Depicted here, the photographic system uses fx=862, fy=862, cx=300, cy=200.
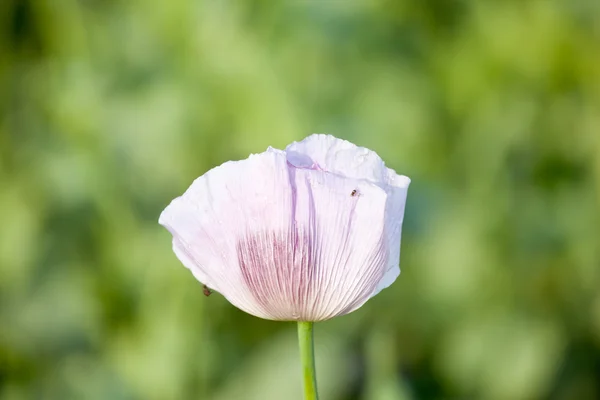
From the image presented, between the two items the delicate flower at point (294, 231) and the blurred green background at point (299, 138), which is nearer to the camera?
the delicate flower at point (294, 231)

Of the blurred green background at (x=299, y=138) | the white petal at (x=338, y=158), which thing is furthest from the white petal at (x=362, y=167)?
the blurred green background at (x=299, y=138)

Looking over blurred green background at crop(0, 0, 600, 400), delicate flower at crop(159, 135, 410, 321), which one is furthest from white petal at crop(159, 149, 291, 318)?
blurred green background at crop(0, 0, 600, 400)

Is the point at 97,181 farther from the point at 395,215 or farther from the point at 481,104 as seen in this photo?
the point at 395,215

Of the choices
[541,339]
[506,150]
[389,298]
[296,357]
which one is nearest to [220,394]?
[296,357]

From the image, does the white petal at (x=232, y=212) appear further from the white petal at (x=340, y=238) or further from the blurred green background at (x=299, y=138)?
the blurred green background at (x=299, y=138)

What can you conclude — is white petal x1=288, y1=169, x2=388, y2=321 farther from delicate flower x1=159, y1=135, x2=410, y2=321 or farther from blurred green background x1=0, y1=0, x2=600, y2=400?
blurred green background x1=0, y1=0, x2=600, y2=400

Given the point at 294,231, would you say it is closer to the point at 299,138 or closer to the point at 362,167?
the point at 362,167

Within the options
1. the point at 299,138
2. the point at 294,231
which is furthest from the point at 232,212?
the point at 299,138

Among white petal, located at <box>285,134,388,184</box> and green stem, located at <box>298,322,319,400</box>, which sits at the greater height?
white petal, located at <box>285,134,388,184</box>
